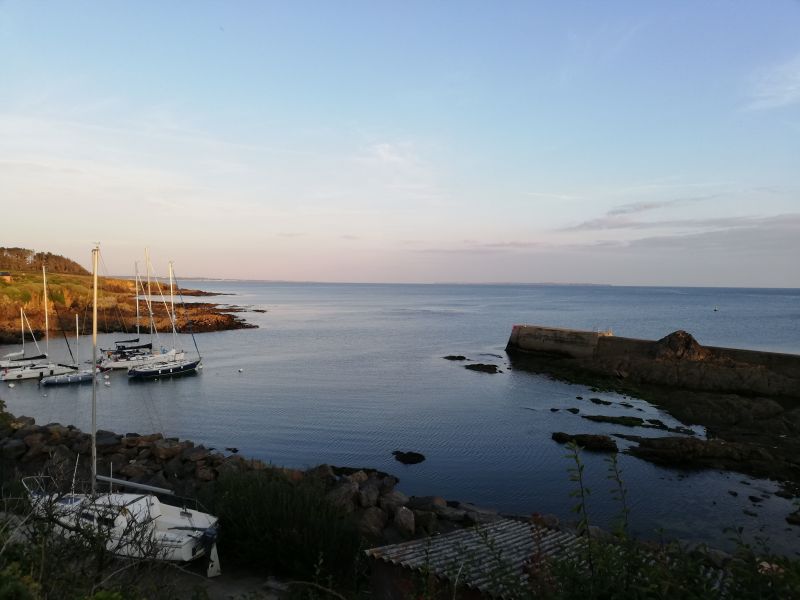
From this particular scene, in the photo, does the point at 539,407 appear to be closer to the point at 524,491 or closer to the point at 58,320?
the point at 524,491

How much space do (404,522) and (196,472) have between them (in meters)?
7.97

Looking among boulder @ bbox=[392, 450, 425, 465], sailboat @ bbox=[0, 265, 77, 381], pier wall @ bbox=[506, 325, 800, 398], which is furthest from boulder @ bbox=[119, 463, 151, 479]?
pier wall @ bbox=[506, 325, 800, 398]

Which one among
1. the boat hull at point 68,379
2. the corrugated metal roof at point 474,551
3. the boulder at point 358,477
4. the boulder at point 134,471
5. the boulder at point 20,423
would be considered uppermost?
the corrugated metal roof at point 474,551

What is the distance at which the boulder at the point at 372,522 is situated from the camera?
13172 millimetres

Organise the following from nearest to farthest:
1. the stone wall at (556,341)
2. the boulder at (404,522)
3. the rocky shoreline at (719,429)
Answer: the boulder at (404,522)
the rocky shoreline at (719,429)
the stone wall at (556,341)

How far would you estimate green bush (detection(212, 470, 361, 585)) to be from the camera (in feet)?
35.2

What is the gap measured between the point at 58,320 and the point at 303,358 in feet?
125

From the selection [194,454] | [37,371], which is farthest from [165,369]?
[194,454]

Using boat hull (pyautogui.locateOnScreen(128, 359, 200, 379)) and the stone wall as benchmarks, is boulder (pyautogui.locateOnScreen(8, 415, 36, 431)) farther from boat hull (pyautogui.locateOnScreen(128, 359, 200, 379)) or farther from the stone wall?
the stone wall

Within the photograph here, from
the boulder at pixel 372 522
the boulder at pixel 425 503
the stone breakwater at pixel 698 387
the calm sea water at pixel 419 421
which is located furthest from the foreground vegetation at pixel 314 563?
the stone breakwater at pixel 698 387

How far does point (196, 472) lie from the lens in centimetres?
1772

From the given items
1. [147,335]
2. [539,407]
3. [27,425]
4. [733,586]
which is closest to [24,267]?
[147,335]

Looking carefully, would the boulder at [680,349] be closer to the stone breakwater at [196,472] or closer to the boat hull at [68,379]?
the stone breakwater at [196,472]

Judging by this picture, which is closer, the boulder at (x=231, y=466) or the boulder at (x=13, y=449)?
the boulder at (x=231, y=466)
